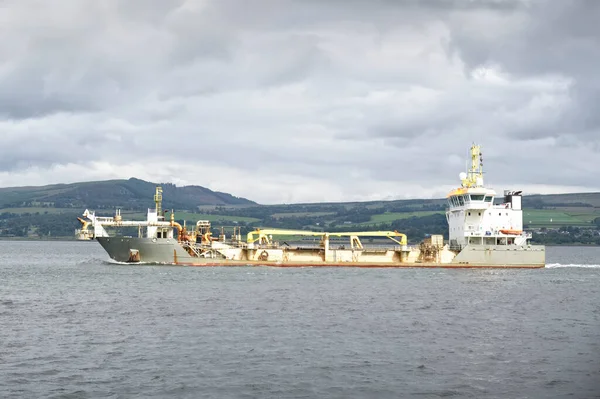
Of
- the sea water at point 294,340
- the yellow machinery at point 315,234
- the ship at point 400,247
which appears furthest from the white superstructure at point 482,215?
the sea water at point 294,340

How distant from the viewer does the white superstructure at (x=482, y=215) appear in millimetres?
84312

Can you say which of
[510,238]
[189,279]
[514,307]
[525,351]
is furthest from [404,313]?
[510,238]

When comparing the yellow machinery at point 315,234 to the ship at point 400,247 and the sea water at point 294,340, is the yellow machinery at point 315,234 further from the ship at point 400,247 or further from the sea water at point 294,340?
the sea water at point 294,340

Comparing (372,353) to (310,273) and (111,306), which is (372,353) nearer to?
(111,306)

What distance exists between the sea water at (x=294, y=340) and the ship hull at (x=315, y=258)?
1513 cm

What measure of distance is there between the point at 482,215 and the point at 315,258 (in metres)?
18.2

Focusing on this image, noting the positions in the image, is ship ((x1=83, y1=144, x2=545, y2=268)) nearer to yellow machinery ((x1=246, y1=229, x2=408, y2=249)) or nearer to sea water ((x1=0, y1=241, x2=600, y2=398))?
yellow machinery ((x1=246, y1=229, x2=408, y2=249))

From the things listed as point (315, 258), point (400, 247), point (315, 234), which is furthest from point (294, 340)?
point (400, 247)

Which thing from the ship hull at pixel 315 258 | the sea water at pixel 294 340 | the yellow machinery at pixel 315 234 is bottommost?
the sea water at pixel 294 340

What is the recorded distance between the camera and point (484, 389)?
27.1 meters

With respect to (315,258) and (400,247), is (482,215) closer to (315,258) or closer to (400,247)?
(400,247)

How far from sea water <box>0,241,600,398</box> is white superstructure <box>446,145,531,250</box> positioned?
19.6m

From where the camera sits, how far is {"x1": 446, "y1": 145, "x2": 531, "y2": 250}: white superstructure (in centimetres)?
8431

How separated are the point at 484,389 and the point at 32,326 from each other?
2349cm
